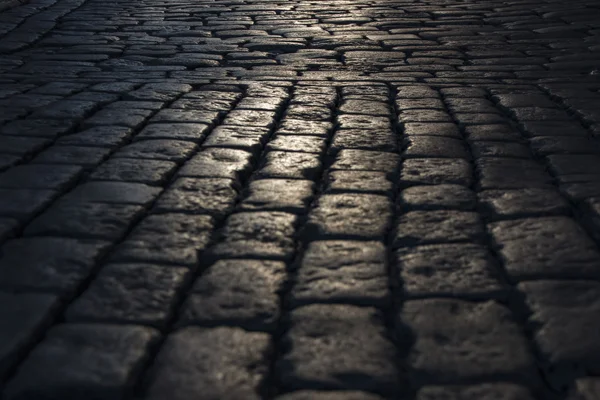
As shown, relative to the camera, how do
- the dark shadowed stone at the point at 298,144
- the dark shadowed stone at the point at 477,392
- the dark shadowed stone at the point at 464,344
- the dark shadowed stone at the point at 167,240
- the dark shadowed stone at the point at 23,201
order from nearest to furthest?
the dark shadowed stone at the point at 477,392, the dark shadowed stone at the point at 464,344, the dark shadowed stone at the point at 167,240, the dark shadowed stone at the point at 23,201, the dark shadowed stone at the point at 298,144

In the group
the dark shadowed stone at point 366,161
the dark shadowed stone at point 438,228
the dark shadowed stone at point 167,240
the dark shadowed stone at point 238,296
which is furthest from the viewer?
the dark shadowed stone at point 366,161

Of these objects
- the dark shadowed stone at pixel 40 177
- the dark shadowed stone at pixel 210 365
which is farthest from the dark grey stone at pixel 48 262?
the dark shadowed stone at pixel 40 177

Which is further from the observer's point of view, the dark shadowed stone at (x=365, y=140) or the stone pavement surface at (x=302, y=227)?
the dark shadowed stone at (x=365, y=140)

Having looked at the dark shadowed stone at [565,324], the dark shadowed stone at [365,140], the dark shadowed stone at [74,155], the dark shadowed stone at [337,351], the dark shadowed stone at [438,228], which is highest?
the dark shadowed stone at [565,324]

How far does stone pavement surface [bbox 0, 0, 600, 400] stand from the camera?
2273 mm

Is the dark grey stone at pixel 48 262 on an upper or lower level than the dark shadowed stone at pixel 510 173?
upper

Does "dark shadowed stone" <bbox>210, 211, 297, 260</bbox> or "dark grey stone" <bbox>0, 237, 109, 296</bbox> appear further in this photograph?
"dark shadowed stone" <bbox>210, 211, 297, 260</bbox>

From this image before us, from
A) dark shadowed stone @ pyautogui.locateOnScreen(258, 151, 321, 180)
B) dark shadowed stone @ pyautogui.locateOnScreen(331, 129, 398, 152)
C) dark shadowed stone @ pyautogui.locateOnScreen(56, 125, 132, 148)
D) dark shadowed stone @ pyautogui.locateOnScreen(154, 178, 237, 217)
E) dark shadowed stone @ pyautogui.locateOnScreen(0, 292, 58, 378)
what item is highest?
dark shadowed stone @ pyautogui.locateOnScreen(0, 292, 58, 378)

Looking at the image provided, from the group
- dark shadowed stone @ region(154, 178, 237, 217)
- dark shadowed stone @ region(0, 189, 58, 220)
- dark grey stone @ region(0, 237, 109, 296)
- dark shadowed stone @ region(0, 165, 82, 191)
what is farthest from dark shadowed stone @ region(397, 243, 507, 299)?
dark shadowed stone @ region(0, 165, 82, 191)

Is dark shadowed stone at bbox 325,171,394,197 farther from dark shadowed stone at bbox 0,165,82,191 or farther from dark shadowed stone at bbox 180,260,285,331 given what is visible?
dark shadowed stone at bbox 0,165,82,191

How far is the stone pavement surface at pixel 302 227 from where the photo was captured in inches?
89.5

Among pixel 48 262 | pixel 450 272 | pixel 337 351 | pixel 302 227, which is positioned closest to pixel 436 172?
pixel 302 227

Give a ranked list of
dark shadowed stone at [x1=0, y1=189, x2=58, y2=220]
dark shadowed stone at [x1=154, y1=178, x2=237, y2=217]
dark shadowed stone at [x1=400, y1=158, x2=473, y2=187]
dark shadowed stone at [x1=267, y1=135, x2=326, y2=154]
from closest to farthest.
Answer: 1. dark shadowed stone at [x1=0, y1=189, x2=58, y2=220]
2. dark shadowed stone at [x1=154, y1=178, x2=237, y2=217]
3. dark shadowed stone at [x1=400, y1=158, x2=473, y2=187]
4. dark shadowed stone at [x1=267, y1=135, x2=326, y2=154]

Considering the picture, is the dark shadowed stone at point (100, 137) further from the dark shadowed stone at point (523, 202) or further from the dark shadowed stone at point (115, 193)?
the dark shadowed stone at point (523, 202)
